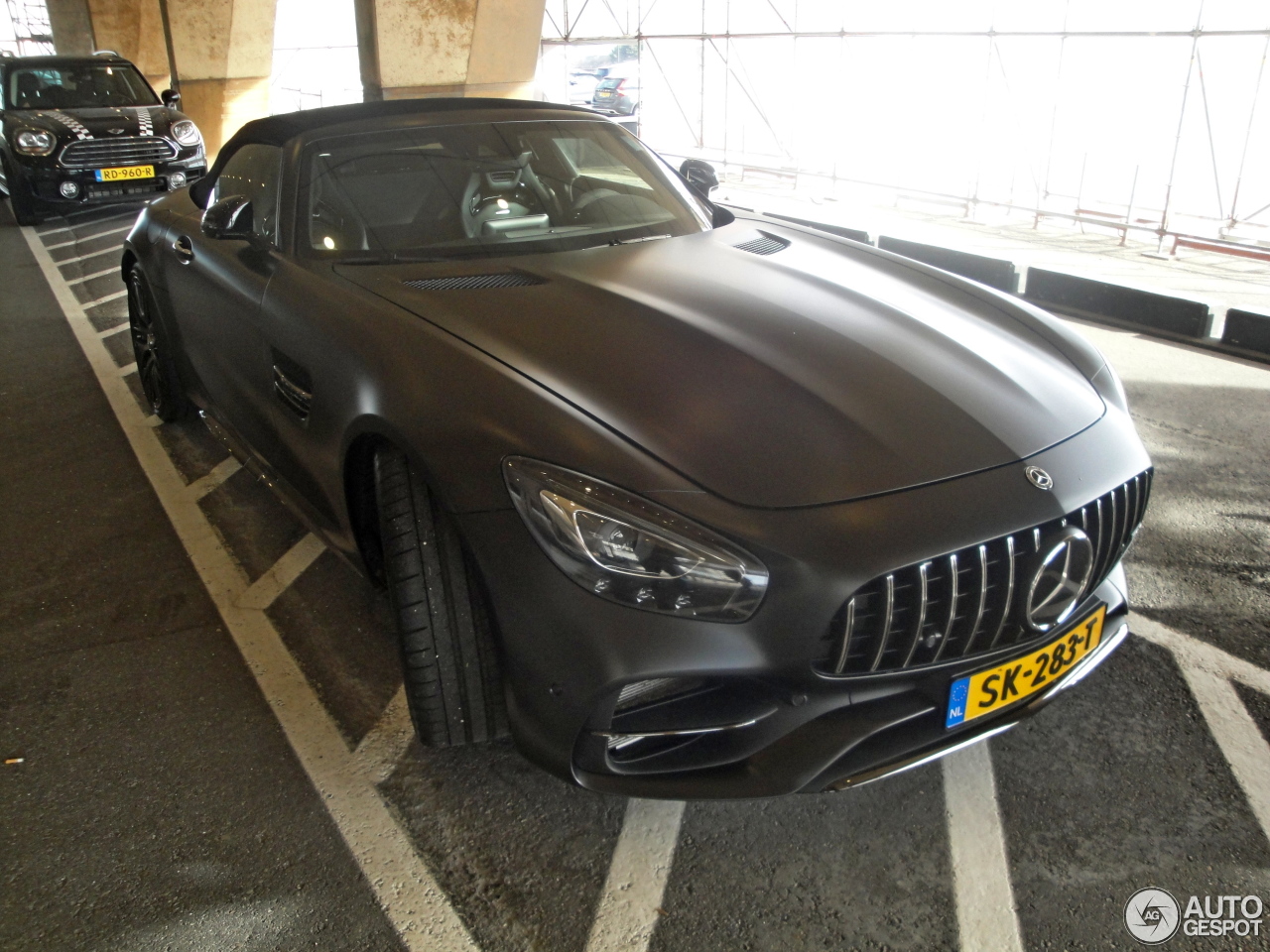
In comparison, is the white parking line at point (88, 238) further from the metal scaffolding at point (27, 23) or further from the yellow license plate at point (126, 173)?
the metal scaffolding at point (27, 23)

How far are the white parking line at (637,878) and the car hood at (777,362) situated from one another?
0.75 meters

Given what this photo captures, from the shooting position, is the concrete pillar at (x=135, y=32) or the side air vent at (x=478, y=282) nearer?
the side air vent at (x=478, y=282)

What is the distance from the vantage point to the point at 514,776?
2502mm

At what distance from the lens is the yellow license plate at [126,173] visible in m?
10.6

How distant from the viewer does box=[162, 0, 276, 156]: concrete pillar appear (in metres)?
16.8

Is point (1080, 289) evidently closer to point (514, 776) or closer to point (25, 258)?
point (514, 776)

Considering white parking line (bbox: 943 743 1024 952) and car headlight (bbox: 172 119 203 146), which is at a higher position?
car headlight (bbox: 172 119 203 146)

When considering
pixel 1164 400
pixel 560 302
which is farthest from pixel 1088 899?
pixel 1164 400

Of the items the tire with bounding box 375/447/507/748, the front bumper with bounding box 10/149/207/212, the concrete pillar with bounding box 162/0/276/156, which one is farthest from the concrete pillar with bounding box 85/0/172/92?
the tire with bounding box 375/447/507/748

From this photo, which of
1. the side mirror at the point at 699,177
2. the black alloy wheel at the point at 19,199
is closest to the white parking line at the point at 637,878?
the side mirror at the point at 699,177

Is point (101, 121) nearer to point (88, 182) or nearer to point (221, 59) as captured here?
point (88, 182)

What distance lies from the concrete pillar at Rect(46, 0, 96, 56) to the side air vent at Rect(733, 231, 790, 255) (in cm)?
2331

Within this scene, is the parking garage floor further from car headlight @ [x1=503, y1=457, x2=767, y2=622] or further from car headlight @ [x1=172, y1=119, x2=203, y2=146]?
car headlight @ [x1=172, y1=119, x2=203, y2=146]

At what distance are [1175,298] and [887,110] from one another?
8.96 meters
